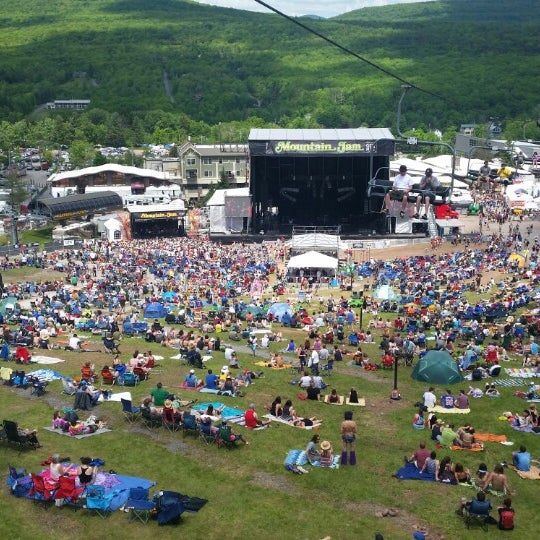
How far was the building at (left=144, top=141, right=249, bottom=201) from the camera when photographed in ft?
310

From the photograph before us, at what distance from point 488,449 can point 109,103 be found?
601ft

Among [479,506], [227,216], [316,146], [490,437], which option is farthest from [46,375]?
[227,216]

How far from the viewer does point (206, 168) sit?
9488 cm

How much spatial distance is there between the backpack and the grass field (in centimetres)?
17

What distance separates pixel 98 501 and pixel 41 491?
1.08m

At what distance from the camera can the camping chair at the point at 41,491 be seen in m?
13.8

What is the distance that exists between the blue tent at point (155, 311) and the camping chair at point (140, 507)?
1997 cm

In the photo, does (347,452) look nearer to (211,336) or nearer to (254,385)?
(254,385)

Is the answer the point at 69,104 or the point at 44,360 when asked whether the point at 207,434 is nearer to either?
the point at 44,360

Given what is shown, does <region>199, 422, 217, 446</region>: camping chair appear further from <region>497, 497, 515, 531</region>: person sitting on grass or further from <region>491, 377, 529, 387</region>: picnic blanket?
<region>491, 377, 529, 387</region>: picnic blanket

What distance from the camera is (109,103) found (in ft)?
620

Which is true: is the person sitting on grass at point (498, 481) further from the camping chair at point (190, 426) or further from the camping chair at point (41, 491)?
the camping chair at point (41, 491)

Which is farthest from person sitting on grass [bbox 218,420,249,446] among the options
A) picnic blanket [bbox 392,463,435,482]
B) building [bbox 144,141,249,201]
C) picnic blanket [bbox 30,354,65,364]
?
building [bbox 144,141,249,201]

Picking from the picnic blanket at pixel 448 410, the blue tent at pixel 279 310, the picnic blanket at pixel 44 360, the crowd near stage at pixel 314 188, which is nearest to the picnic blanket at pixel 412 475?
the picnic blanket at pixel 448 410
